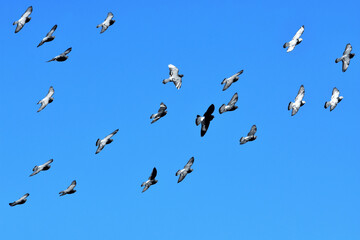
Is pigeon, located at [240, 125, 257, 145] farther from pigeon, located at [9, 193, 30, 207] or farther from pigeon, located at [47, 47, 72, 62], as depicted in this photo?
pigeon, located at [9, 193, 30, 207]

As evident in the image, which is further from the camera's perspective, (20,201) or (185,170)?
(20,201)

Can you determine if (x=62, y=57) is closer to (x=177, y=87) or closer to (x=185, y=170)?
(x=177, y=87)

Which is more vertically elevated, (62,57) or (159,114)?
(62,57)

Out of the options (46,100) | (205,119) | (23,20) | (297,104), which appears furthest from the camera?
(46,100)

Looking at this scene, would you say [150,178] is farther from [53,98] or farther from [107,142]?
[53,98]

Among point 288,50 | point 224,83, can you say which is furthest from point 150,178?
point 288,50

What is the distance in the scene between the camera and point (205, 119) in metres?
51.8

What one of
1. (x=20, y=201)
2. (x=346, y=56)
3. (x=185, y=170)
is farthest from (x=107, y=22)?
(x=346, y=56)

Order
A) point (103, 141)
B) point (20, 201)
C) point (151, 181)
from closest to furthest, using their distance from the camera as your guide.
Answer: point (151, 181), point (103, 141), point (20, 201)

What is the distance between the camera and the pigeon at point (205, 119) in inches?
2005

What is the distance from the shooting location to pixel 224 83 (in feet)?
189

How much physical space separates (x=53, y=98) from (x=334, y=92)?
20.9 metres

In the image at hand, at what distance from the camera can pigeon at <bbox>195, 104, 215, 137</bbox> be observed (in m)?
50.9

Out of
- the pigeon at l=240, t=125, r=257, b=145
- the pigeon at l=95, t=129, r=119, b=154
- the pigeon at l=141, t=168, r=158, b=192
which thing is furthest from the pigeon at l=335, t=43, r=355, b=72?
the pigeon at l=95, t=129, r=119, b=154
